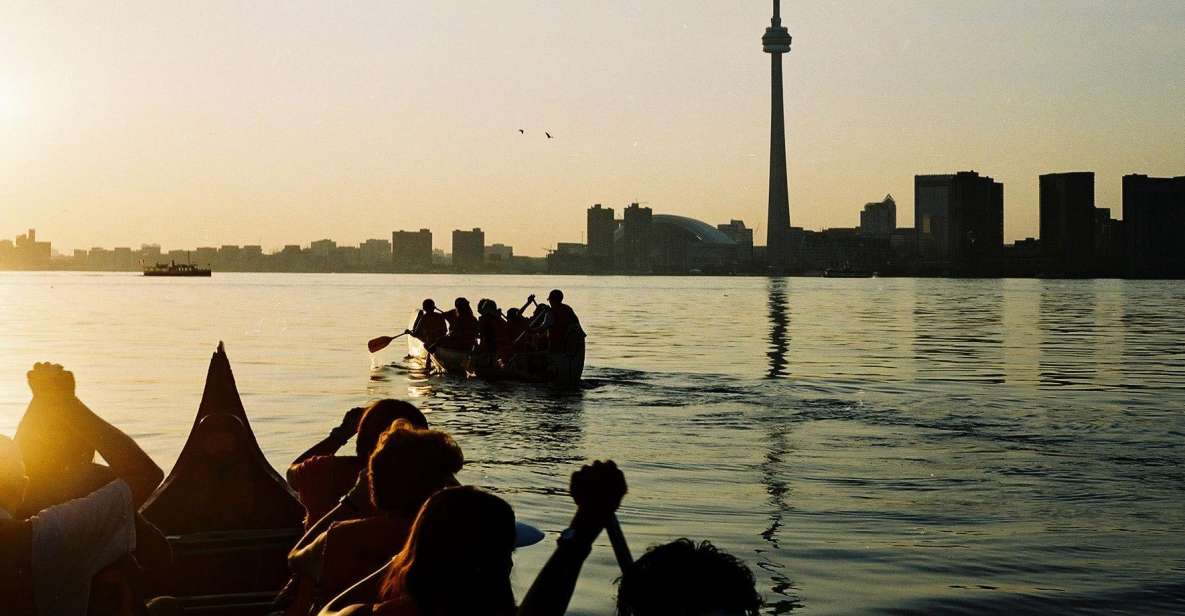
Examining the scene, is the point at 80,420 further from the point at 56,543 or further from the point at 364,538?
the point at 364,538

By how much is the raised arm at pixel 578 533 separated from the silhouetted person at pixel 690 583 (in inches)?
11.2

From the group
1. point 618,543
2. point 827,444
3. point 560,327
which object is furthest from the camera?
point 560,327

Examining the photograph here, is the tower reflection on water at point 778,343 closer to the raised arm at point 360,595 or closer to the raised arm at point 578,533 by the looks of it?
the raised arm at point 360,595

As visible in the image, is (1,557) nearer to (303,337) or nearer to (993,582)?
(993,582)

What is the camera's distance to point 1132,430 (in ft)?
70.2

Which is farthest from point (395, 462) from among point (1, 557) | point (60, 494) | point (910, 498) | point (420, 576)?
point (910, 498)

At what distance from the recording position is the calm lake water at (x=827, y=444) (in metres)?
11.1

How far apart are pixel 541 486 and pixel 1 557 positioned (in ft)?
37.6

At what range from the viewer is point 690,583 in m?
3.06

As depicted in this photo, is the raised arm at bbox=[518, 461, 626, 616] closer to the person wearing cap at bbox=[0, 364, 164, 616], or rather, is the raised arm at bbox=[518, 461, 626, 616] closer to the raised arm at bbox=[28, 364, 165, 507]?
the person wearing cap at bbox=[0, 364, 164, 616]

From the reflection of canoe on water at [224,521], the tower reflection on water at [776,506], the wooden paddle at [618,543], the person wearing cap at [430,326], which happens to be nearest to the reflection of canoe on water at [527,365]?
the person wearing cap at [430,326]

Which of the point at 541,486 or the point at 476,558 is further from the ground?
the point at 476,558

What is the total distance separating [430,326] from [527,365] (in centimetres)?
416

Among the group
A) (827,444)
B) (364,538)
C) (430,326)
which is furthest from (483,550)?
(430,326)
